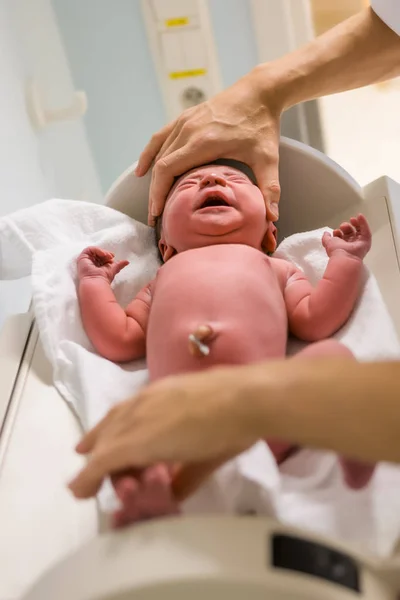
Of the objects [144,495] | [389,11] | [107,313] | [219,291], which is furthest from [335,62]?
[144,495]

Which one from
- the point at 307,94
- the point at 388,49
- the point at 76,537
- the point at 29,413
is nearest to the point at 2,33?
the point at 307,94

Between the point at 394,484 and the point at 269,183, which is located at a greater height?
the point at 269,183

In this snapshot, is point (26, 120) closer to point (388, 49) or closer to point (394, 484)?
point (388, 49)

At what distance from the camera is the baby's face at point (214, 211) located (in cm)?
98

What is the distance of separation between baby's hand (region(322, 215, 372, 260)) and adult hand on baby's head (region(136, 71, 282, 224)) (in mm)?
117

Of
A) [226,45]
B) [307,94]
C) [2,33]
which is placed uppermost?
[2,33]

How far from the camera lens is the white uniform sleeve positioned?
3.21ft

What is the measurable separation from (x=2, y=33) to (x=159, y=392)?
110cm

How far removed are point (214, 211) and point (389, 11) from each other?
402 mm

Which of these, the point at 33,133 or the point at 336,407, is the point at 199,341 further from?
the point at 33,133

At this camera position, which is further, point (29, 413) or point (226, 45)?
point (226, 45)

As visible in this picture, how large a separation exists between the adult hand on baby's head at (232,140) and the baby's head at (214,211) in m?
0.02

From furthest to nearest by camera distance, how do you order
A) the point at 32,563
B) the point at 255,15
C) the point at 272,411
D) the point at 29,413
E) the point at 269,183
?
the point at 255,15 → the point at 269,183 → the point at 29,413 → the point at 32,563 → the point at 272,411

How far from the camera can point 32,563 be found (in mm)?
639
